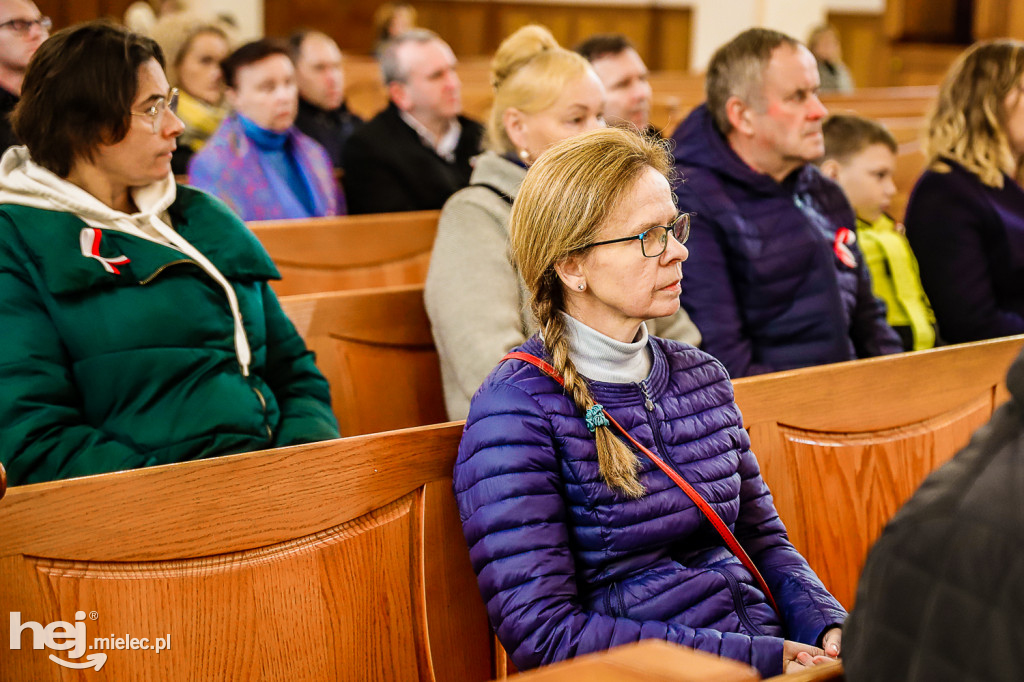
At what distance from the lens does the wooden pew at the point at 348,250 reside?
3096mm

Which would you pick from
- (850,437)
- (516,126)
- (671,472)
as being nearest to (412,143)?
(516,126)

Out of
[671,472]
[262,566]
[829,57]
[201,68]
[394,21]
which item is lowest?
[262,566]

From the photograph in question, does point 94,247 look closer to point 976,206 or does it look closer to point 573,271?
point 573,271

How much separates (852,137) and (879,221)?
0.93ft

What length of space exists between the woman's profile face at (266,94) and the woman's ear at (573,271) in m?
2.32

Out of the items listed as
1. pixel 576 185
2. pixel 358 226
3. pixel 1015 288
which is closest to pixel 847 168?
pixel 1015 288

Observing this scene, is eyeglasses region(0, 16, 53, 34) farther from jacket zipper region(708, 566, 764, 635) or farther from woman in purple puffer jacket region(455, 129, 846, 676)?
jacket zipper region(708, 566, 764, 635)

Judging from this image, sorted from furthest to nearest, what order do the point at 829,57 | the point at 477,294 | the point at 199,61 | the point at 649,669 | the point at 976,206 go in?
the point at 829,57 < the point at 199,61 < the point at 976,206 < the point at 477,294 < the point at 649,669

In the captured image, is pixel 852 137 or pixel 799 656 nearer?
pixel 799 656

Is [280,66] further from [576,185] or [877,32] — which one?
[877,32]

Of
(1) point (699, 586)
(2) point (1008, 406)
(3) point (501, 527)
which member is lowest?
(1) point (699, 586)

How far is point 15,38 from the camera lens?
8.10ft

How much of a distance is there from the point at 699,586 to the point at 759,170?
136 centimetres

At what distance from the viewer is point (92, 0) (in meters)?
9.05
